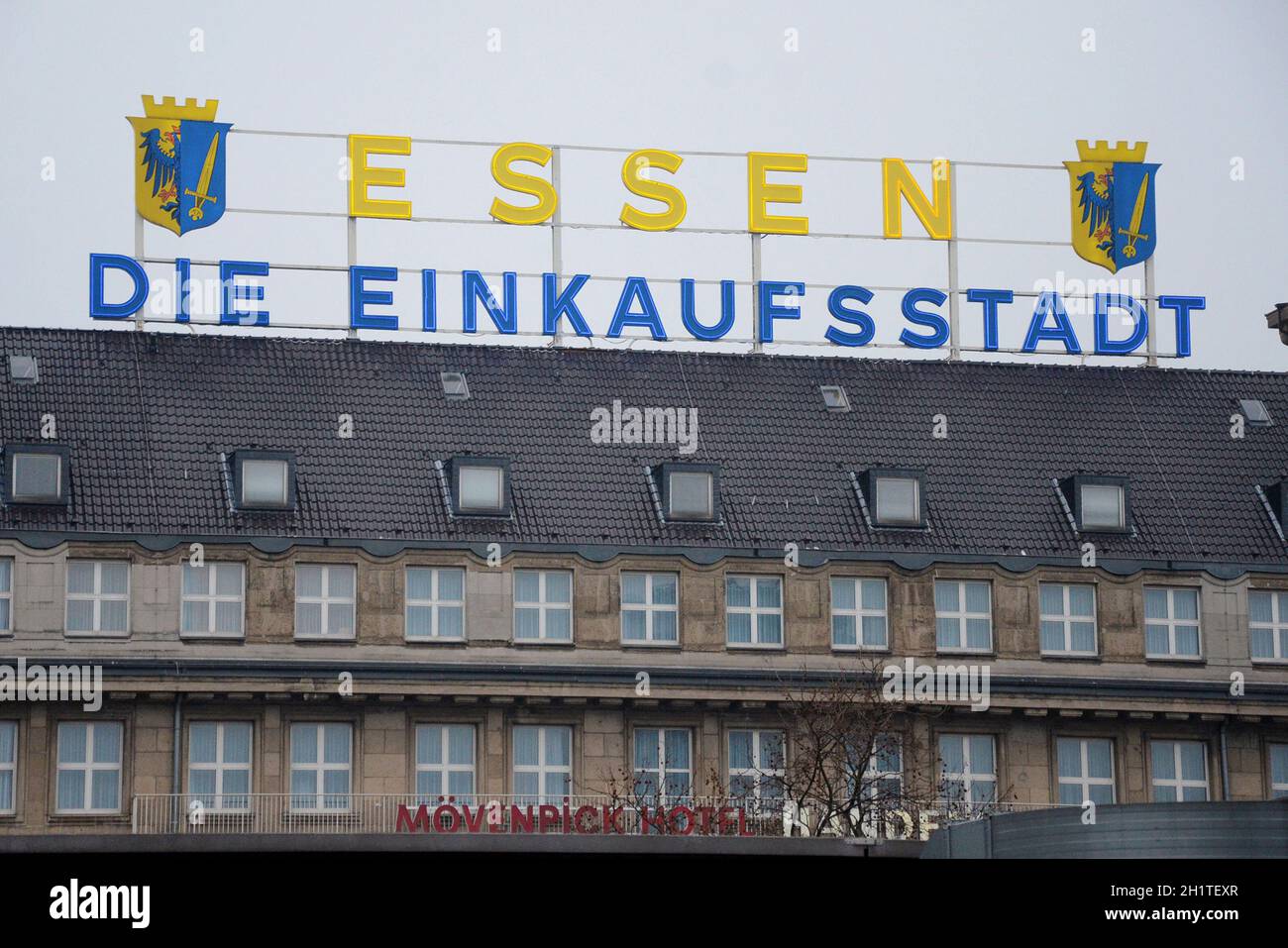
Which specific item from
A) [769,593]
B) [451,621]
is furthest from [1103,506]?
[451,621]

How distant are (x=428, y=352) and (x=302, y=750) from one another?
11663 millimetres

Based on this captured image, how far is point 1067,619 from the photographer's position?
6175cm

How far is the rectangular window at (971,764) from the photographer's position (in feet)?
196

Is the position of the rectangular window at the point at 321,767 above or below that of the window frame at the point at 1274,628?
below

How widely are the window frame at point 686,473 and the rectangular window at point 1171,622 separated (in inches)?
393

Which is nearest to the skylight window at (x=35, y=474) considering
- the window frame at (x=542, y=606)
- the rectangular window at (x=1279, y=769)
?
the window frame at (x=542, y=606)

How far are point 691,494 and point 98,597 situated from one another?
13158 mm

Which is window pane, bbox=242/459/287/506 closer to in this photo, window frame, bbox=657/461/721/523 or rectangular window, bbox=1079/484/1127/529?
window frame, bbox=657/461/721/523

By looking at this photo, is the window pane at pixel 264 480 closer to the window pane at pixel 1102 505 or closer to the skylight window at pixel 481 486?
the skylight window at pixel 481 486

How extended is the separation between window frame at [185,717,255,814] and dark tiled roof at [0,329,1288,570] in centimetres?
407

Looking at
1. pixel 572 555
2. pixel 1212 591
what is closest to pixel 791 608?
pixel 572 555

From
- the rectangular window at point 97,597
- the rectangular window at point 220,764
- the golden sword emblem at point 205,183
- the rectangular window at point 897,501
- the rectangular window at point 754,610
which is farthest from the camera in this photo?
the golden sword emblem at point 205,183

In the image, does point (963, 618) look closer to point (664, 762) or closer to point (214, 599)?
point (664, 762)
